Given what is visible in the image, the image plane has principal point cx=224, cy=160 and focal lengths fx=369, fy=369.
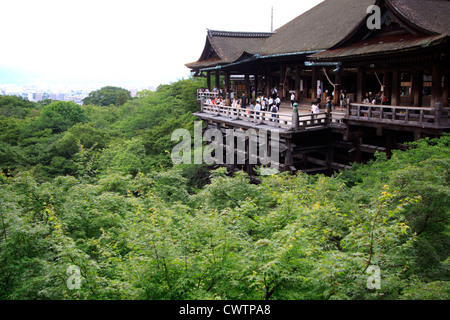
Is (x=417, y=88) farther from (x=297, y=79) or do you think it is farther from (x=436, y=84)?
(x=297, y=79)

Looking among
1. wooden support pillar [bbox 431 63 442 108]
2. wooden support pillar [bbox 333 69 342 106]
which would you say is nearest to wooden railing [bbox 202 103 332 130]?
wooden support pillar [bbox 333 69 342 106]

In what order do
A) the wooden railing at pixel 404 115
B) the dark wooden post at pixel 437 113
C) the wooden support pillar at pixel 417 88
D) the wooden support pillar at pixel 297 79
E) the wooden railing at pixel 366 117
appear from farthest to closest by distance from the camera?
the wooden support pillar at pixel 297 79 < the wooden support pillar at pixel 417 88 < the wooden railing at pixel 366 117 < the wooden railing at pixel 404 115 < the dark wooden post at pixel 437 113

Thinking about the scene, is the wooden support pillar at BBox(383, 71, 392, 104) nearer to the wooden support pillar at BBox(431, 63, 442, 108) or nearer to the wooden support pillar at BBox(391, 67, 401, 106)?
the wooden support pillar at BBox(391, 67, 401, 106)

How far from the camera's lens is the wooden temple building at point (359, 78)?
14.1m

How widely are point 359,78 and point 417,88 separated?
273 centimetres

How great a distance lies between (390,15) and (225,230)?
12.8 meters

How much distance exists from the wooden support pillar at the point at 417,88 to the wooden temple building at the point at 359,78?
0.04m

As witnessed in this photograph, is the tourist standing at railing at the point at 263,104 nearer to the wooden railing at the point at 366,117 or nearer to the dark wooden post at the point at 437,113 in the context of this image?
the wooden railing at the point at 366,117

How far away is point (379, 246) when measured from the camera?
736 centimetres

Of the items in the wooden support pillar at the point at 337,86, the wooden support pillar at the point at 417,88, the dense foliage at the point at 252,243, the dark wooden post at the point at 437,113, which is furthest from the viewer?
the wooden support pillar at the point at 337,86

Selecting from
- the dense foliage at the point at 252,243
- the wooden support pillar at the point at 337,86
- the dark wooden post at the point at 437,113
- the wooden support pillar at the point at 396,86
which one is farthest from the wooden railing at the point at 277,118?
the dark wooden post at the point at 437,113

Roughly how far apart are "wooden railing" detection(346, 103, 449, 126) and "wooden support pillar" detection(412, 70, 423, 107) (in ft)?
1.33
